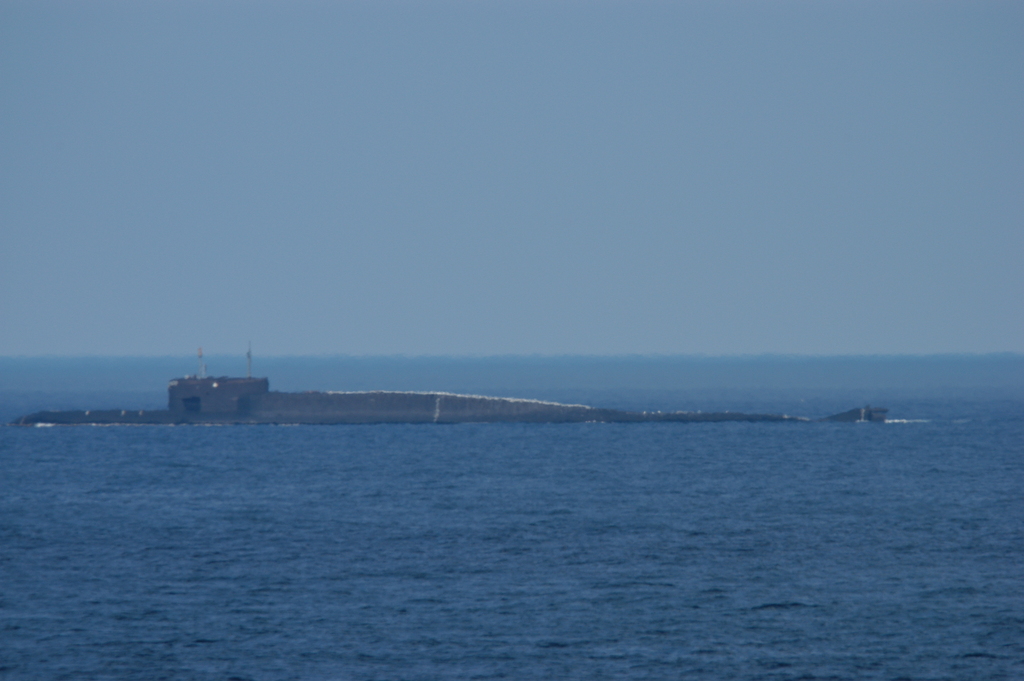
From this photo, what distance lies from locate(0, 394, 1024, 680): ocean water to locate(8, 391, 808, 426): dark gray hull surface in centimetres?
2477

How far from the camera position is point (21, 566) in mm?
39812

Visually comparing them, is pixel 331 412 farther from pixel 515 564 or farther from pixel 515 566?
pixel 515 566

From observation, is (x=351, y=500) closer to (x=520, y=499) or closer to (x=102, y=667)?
(x=520, y=499)

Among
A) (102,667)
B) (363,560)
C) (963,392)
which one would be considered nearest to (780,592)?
(363,560)

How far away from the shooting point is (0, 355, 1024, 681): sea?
29.1 meters

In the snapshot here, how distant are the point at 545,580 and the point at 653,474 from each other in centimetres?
2825

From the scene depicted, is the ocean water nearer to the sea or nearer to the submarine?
the sea

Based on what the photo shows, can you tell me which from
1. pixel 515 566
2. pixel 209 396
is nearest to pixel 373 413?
pixel 209 396

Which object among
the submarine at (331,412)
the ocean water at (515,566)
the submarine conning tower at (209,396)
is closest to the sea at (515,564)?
the ocean water at (515,566)

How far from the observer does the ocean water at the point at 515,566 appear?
29.1 metres

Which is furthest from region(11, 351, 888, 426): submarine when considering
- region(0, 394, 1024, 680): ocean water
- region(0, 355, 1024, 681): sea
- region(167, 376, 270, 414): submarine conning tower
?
region(0, 394, 1024, 680): ocean water

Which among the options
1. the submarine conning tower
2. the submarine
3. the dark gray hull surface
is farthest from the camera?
the dark gray hull surface

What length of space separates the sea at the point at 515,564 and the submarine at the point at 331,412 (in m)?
21.3

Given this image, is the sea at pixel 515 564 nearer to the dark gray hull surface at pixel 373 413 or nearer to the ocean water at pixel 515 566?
the ocean water at pixel 515 566
